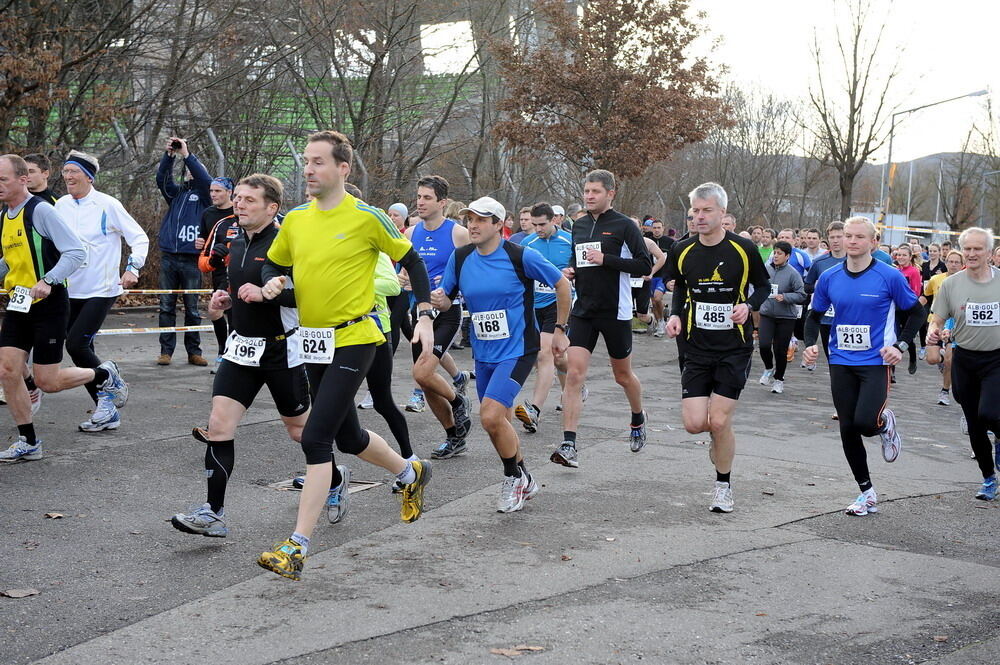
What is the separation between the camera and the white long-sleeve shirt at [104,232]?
8.79m

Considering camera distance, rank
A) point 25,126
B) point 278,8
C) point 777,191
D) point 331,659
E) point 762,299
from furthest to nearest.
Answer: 1. point 777,191
2. point 278,8
3. point 25,126
4. point 762,299
5. point 331,659

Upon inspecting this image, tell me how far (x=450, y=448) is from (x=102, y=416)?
2.76m

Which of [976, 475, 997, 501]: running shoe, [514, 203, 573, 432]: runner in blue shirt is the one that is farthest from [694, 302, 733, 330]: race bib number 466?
[976, 475, 997, 501]: running shoe

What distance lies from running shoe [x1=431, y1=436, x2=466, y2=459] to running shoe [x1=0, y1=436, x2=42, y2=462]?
277 centimetres

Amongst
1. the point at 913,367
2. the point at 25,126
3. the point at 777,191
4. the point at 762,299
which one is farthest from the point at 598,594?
the point at 777,191

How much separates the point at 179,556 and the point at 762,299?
4.06m

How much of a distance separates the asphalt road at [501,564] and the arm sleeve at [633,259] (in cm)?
148

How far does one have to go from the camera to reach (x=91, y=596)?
4828mm

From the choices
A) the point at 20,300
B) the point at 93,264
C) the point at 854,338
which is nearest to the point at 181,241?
the point at 93,264

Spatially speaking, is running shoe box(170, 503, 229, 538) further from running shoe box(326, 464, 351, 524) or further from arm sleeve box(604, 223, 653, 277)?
arm sleeve box(604, 223, 653, 277)

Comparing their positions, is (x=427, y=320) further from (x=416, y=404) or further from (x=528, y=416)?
(x=416, y=404)

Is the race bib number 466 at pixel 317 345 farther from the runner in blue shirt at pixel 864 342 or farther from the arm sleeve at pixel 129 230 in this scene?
the arm sleeve at pixel 129 230

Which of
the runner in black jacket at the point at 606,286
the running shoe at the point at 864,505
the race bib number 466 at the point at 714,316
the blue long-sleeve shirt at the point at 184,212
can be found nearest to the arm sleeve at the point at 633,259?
the runner in black jacket at the point at 606,286

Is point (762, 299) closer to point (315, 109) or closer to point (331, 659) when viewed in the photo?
point (331, 659)
